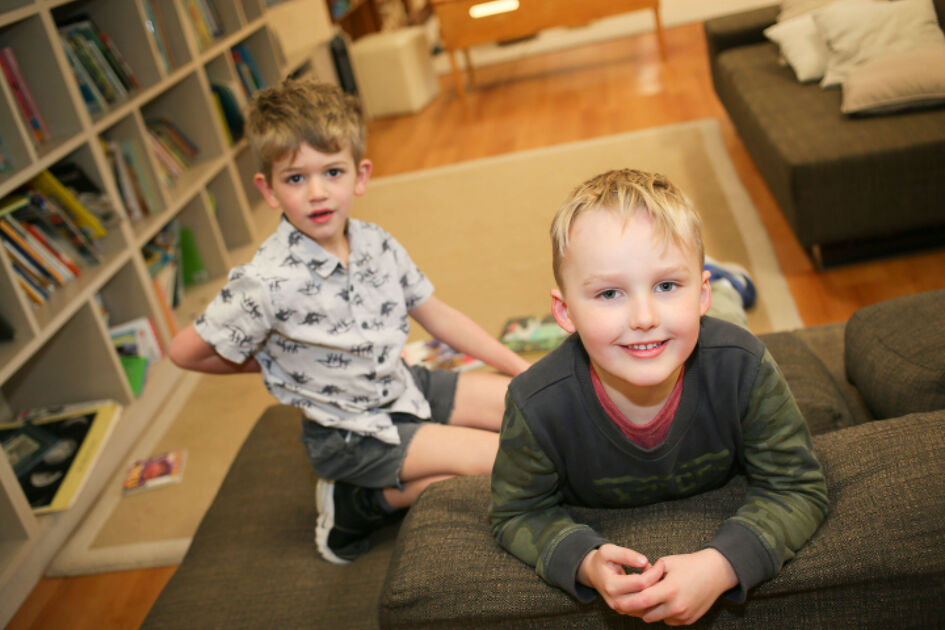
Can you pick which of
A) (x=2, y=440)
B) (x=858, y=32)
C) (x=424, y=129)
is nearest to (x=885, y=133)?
(x=858, y=32)

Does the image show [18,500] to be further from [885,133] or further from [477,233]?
[885,133]

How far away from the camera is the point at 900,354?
1217 mm

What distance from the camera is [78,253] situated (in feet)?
8.55

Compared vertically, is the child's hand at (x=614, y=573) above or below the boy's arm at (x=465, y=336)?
above

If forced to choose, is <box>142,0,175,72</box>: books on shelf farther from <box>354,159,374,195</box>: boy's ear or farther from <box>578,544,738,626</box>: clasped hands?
<box>578,544,738,626</box>: clasped hands

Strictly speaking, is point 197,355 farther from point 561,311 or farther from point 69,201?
point 69,201

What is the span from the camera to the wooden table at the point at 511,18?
5043 millimetres

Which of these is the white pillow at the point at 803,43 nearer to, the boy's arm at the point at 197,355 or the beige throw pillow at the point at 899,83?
the beige throw pillow at the point at 899,83

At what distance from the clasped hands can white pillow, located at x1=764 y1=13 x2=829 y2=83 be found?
258 centimetres

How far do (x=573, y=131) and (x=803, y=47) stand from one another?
1.45m

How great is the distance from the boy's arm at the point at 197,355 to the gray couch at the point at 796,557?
1.16 ft

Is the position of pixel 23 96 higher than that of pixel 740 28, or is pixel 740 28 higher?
pixel 23 96

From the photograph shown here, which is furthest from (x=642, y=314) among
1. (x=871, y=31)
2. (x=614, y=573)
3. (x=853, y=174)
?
(x=871, y=31)

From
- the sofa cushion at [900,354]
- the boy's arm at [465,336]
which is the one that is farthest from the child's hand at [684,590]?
the boy's arm at [465,336]
